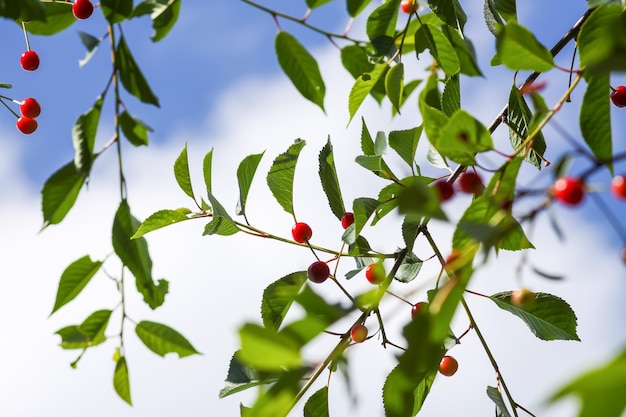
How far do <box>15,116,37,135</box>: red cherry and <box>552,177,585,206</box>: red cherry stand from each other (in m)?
1.76

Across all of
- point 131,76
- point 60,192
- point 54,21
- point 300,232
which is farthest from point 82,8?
point 300,232

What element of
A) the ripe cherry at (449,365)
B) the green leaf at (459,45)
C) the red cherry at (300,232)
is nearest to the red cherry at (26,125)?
the red cherry at (300,232)

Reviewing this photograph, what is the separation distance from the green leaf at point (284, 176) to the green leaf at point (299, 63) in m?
0.11

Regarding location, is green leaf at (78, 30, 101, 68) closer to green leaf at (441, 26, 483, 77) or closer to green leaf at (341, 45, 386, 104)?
green leaf at (341, 45, 386, 104)

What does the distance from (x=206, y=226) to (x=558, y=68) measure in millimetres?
781

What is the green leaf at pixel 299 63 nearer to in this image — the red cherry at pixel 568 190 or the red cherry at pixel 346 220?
the red cherry at pixel 346 220

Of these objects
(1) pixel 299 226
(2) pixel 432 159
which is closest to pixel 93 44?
(1) pixel 299 226

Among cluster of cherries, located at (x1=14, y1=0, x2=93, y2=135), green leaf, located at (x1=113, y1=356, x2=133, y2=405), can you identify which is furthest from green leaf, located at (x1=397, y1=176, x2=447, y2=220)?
cluster of cherries, located at (x1=14, y1=0, x2=93, y2=135)

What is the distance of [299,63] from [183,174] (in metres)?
0.35

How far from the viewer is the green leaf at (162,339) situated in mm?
1844

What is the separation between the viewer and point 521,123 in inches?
68.9

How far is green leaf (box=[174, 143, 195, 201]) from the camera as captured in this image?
1.69 m

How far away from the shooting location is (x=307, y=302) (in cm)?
80

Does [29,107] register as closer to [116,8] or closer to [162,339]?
[162,339]
